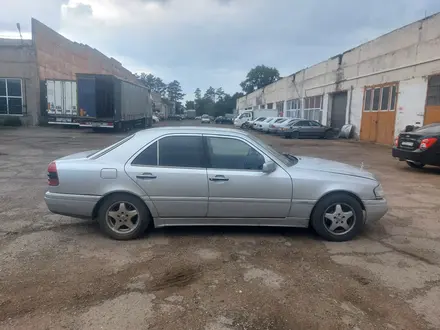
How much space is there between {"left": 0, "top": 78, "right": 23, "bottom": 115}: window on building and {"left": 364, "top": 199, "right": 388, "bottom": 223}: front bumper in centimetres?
3048

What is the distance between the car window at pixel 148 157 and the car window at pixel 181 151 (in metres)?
0.08

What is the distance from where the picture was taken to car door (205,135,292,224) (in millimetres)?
4441

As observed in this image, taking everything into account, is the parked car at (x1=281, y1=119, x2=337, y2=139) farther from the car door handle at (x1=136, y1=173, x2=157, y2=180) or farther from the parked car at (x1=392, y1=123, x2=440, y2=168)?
the car door handle at (x1=136, y1=173, x2=157, y2=180)

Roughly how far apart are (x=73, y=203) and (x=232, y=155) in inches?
83.5

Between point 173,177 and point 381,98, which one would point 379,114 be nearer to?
point 381,98

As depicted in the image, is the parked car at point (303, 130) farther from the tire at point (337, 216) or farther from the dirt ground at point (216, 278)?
the tire at point (337, 216)

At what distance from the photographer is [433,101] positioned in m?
17.4

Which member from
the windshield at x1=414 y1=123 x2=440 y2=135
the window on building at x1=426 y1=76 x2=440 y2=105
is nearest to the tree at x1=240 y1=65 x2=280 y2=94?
the window on building at x1=426 y1=76 x2=440 y2=105

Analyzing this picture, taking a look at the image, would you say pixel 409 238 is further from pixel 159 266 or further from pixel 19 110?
pixel 19 110

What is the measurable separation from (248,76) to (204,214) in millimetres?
112383

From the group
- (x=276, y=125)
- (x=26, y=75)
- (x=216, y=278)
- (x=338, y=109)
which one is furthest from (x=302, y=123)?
(x=216, y=278)

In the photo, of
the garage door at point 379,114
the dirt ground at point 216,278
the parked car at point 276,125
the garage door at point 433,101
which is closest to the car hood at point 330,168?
the dirt ground at point 216,278

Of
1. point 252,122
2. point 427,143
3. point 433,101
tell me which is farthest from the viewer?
point 252,122

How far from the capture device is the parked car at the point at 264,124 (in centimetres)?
2998
